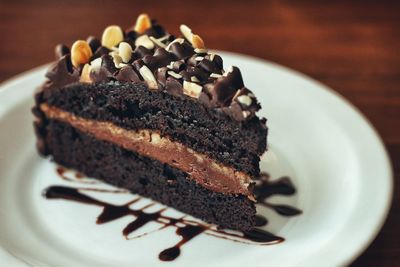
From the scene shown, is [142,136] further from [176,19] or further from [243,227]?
[176,19]

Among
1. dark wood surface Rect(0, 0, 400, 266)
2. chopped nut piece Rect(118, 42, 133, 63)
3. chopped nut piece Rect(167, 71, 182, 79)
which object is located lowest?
chopped nut piece Rect(167, 71, 182, 79)

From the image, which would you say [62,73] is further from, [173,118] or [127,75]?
[173,118]

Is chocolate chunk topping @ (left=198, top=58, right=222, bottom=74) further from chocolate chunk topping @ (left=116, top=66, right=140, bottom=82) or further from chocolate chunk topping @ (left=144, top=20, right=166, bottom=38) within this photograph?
chocolate chunk topping @ (left=144, top=20, right=166, bottom=38)

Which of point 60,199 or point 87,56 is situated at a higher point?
point 87,56

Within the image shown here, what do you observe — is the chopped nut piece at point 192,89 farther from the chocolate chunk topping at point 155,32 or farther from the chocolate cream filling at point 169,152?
the chocolate chunk topping at point 155,32

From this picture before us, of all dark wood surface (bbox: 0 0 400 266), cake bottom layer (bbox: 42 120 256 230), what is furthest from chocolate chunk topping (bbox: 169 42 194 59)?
dark wood surface (bbox: 0 0 400 266)

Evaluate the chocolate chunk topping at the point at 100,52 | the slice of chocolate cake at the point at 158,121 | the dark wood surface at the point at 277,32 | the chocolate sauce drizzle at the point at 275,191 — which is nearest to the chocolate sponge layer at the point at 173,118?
the slice of chocolate cake at the point at 158,121

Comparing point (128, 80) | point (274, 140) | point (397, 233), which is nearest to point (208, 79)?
point (128, 80)
